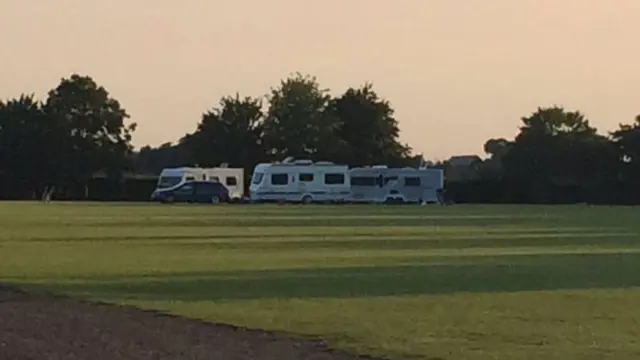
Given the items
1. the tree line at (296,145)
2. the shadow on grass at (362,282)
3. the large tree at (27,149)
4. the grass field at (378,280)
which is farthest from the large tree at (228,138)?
the shadow on grass at (362,282)

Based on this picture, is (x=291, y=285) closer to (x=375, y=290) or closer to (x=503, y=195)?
(x=375, y=290)

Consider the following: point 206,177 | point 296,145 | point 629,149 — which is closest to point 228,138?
point 296,145

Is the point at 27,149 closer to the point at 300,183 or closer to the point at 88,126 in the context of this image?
the point at 88,126

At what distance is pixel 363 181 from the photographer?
273ft

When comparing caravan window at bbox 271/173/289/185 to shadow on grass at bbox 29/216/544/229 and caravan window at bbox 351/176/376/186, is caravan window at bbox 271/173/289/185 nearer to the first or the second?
caravan window at bbox 351/176/376/186

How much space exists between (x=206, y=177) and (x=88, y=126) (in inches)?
707

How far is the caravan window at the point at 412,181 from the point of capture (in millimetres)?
81688

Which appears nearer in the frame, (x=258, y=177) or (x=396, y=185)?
(x=258, y=177)

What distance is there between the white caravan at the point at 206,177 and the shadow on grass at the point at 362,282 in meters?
55.2

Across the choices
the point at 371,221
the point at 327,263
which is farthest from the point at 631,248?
the point at 371,221

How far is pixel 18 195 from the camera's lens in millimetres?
89625

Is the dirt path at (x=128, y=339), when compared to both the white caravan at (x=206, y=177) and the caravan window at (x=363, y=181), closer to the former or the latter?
the white caravan at (x=206, y=177)

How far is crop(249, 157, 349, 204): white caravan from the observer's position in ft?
263

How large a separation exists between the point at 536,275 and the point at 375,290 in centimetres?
410
